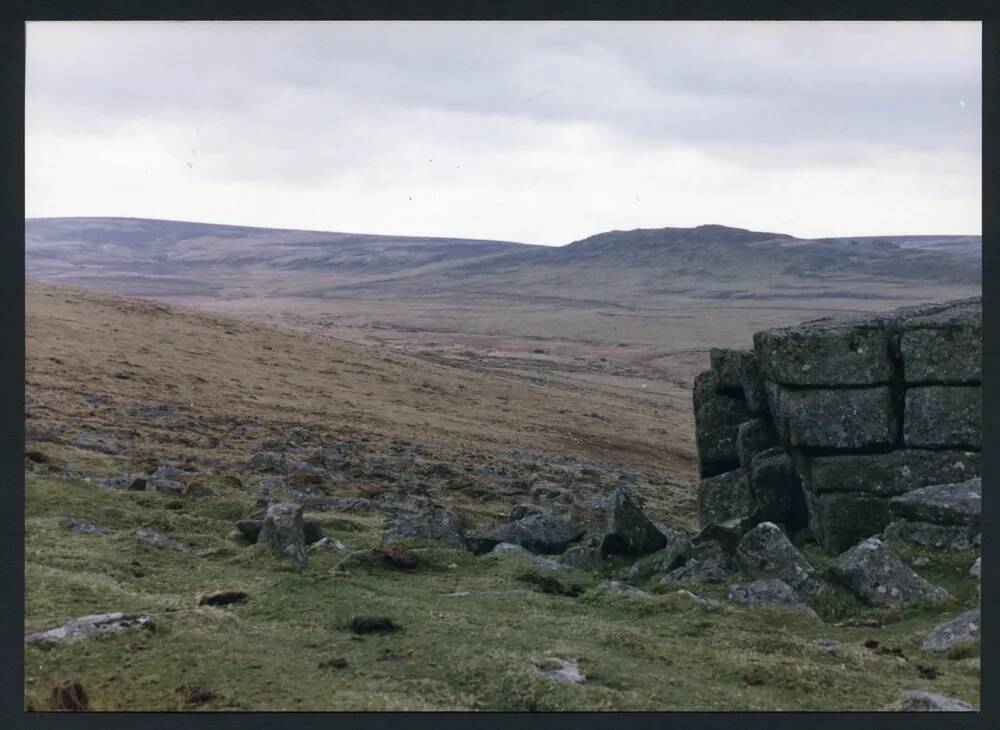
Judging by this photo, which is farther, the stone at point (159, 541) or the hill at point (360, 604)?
the stone at point (159, 541)

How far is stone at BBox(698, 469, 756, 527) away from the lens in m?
18.6

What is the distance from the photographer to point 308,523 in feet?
53.5

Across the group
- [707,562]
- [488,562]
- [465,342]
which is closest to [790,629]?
[707,562]

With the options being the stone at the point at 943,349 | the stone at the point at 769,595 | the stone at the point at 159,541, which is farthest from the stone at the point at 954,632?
the stone at the point at 159,541

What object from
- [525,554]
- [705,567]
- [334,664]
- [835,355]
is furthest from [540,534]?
[334,664]

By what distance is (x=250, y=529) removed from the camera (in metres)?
15.6

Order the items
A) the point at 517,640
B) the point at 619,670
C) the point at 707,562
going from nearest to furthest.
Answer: the point at 619,670, the point at 517,640, the point at 707,562

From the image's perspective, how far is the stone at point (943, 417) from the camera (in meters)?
15.6

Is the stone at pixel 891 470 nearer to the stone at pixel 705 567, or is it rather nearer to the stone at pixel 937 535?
the stone at pixel 937 535

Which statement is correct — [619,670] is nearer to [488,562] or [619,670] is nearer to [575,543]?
[488,562]

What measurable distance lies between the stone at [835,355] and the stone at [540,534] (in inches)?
172

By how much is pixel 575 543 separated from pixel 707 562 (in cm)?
330

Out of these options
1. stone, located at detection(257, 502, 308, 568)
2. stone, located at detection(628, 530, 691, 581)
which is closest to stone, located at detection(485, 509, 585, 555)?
stone, located at detection(628, 530, 691, 581)

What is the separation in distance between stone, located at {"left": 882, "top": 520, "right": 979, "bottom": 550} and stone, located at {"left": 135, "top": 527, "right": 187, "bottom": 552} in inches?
407
